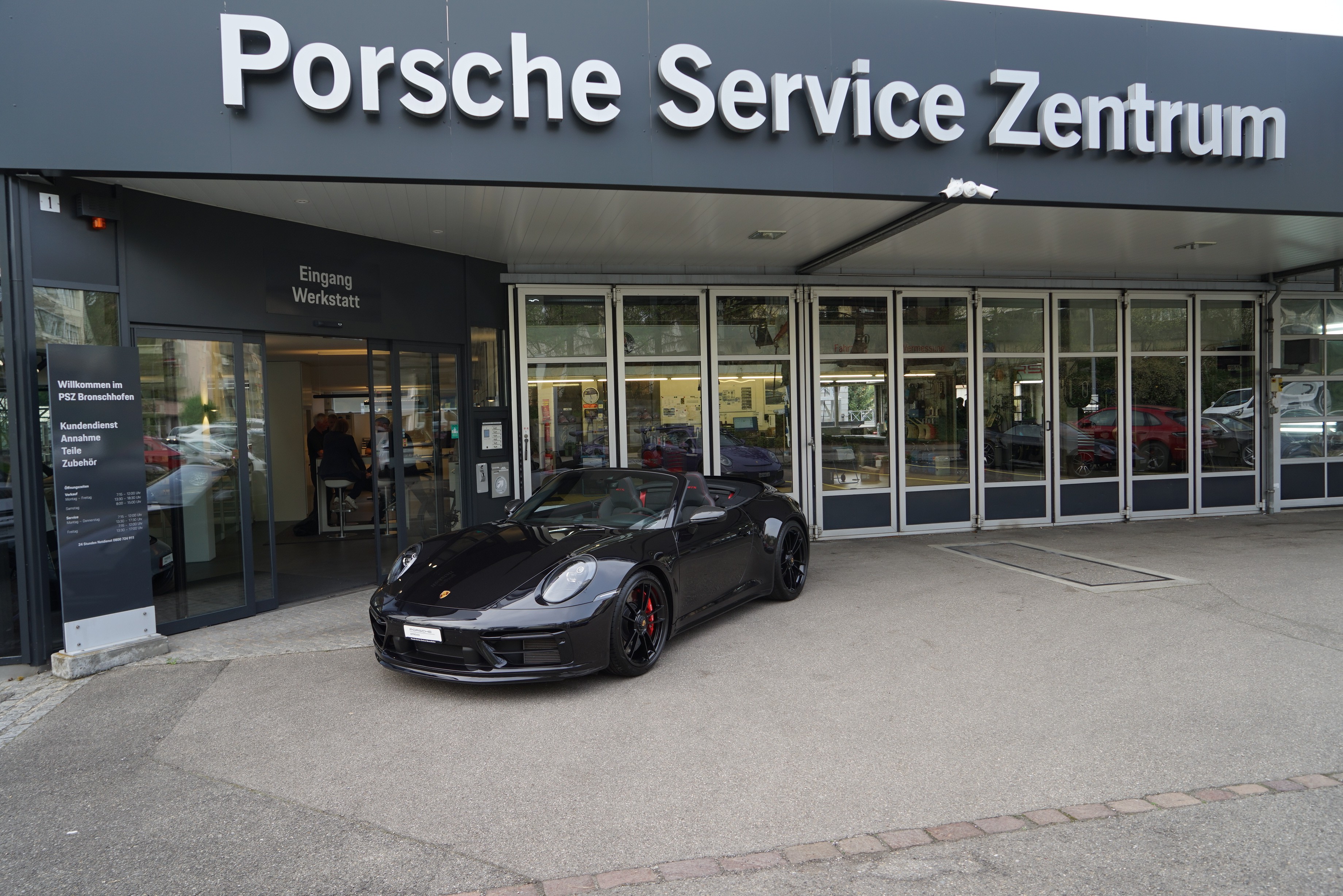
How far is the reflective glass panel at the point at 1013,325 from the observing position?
1109 cm

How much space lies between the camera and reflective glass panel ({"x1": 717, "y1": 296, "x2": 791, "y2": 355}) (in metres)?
10.2

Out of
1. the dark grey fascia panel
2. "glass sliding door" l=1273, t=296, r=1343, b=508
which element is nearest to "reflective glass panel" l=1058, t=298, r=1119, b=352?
"glass sliding door" l=1273, t=296, r=1343, b=508

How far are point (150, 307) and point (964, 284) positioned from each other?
918cm

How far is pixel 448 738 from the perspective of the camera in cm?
416

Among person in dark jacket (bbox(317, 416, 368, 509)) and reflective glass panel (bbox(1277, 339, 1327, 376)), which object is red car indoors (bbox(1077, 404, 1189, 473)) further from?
person in dark jacket (bbox(317, 416, 368, 509))

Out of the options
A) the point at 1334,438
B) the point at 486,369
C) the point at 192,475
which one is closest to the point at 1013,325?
the point at 1334,438

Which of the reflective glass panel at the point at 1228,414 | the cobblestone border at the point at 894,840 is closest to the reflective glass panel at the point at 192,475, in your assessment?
the cobblestone border at the point at 894,840

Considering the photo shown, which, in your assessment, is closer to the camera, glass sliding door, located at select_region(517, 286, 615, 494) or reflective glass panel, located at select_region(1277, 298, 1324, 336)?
glass sliding door, located at select_region(517, 286, 615, 494)

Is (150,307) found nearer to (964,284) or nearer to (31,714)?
(31,714)

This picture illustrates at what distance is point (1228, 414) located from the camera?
39.5 ft

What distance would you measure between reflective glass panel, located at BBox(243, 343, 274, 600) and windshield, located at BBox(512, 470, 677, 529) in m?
2.52

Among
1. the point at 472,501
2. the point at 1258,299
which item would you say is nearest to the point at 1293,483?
the point at 1258,299

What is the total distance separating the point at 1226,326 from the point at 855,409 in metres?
6.04

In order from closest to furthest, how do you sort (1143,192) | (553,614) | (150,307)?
(553,614), (150,307), (1143,192)
